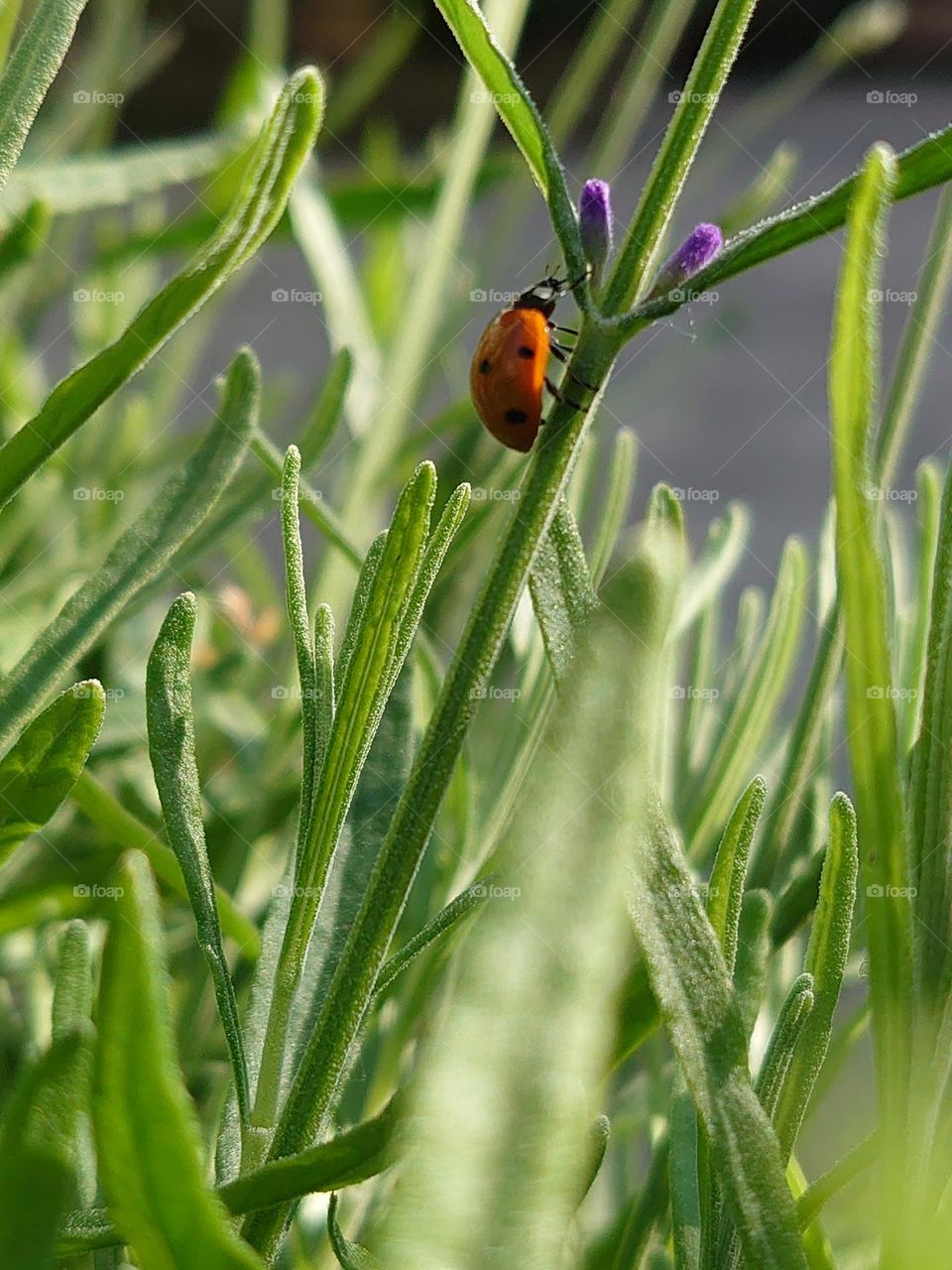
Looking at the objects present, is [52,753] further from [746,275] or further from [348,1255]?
[746,275]

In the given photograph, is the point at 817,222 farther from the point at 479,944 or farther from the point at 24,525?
the point at 24,525

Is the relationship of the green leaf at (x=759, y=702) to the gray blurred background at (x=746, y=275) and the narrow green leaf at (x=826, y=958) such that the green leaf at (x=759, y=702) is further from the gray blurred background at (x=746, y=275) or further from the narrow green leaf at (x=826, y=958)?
the gray blurred background at (x=746, y=275)

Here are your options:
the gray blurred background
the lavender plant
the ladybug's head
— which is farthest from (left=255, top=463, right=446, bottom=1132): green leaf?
the gray blurred background

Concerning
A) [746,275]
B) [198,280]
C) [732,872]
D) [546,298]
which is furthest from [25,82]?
[746,275]

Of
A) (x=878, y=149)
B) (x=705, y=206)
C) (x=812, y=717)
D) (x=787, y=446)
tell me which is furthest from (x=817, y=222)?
(x=705, y=206)

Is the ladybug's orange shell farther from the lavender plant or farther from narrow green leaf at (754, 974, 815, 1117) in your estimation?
narrow green leaf at (754, 974, 815, 1117)
